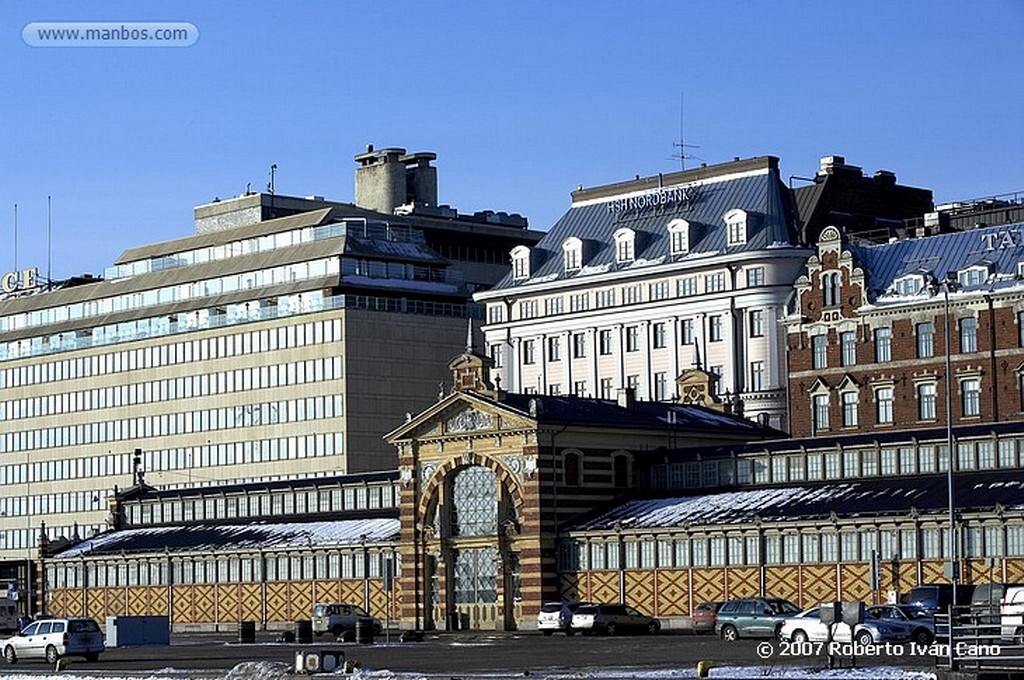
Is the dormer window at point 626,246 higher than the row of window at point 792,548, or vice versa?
the dormer window at point 626,246

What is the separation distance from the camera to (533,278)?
183 meters

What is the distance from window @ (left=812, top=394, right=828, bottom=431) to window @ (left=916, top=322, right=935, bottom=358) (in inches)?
324

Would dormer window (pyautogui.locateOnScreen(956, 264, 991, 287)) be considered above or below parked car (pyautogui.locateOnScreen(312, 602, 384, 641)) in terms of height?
above

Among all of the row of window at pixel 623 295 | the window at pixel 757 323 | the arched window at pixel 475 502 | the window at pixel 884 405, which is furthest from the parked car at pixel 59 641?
the row of window at pixel 623 295

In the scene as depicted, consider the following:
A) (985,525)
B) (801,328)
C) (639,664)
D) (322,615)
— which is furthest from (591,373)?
(639,664)

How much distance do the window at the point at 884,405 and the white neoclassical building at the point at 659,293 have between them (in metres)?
15.4

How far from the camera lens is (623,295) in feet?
577

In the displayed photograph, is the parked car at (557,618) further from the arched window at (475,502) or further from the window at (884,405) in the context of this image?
the window at (884,405)

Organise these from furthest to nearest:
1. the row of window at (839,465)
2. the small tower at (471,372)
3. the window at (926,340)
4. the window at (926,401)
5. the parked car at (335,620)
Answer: the window at (926,340), the window at (926,401), the small tower at (471,372), the parked car at (335,620), the row of window at (839,465)

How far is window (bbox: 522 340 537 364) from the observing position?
18325cm

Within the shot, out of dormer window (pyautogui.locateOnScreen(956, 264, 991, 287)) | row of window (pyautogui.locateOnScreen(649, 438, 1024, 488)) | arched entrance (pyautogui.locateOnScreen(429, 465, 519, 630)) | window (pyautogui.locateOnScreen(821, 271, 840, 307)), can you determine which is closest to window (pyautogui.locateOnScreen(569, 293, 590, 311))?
window (pyautogui.locateOnScreen(821, 271, 840, 307))

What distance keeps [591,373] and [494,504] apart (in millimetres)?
51524

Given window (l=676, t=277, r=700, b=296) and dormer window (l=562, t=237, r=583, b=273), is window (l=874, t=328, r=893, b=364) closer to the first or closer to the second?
window (l=676, t=277, r=700, b=296)

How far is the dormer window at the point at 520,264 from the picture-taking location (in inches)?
7264
